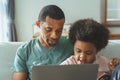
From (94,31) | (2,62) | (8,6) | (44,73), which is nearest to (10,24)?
(8,6)

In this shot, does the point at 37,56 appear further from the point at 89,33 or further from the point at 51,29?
the point at 89,33

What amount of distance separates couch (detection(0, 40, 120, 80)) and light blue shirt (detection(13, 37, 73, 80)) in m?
0.26

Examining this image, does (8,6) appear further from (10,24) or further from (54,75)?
(54,75)

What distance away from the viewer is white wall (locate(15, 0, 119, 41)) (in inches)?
133

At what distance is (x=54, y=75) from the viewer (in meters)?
1.10

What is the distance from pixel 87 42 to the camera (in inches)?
56.9

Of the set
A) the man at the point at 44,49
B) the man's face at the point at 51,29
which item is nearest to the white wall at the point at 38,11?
the man at the point at 44,49

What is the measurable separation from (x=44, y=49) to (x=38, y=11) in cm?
188

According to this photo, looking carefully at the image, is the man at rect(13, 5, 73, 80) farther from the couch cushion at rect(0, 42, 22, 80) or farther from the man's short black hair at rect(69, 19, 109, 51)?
the couch cushion at rect(0, 42, 22, 80)

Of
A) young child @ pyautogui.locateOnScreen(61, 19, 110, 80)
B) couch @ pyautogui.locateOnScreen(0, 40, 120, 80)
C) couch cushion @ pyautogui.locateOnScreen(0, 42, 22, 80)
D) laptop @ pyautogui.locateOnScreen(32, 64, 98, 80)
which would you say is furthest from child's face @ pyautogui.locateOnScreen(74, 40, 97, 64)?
couch cushion @ pyautogui.locateOnScreen(0, 42, 22, 80)

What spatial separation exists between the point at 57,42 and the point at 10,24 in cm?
183

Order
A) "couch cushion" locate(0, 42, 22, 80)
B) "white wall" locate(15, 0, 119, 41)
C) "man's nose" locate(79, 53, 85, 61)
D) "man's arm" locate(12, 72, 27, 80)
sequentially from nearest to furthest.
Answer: "man's nose" locate(79, 53, 85, 61), "man's arm" locate(12, 72, 27, 80), "couch cushion" locate(0, 42, 22, 80), "white wall" locate(15, 0, 119, 41)

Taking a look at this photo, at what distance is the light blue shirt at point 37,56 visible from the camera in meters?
1.59

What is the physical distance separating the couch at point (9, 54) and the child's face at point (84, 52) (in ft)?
1.32
